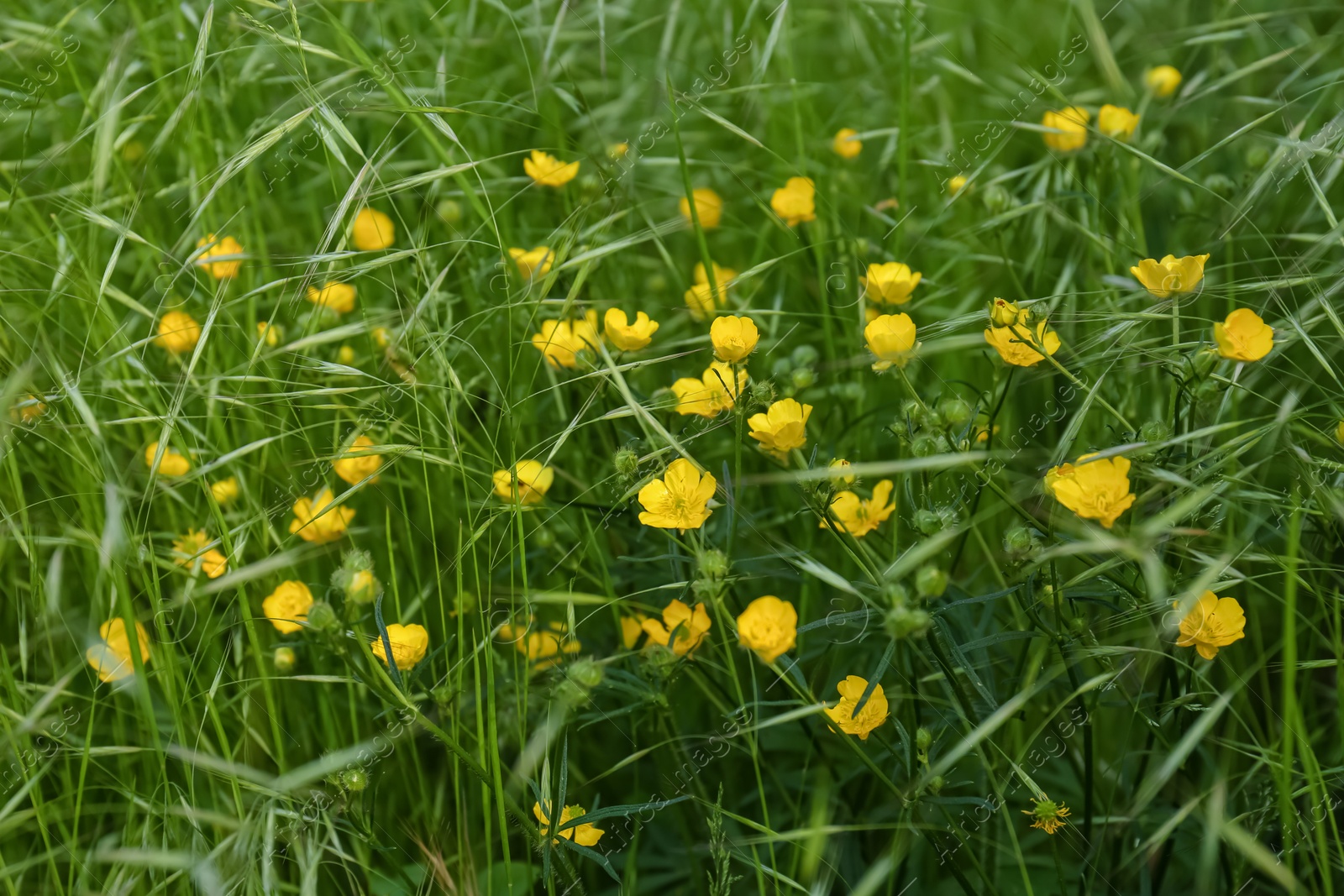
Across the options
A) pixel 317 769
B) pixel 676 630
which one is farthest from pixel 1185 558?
pixel 317 769

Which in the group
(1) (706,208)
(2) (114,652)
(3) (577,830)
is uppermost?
(1) (706,208)

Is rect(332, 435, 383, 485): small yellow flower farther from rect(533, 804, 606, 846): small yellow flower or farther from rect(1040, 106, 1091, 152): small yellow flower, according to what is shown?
rect(1040, 106, 1091, 152): small yellow flower

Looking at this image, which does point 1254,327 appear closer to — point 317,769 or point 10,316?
point 317,769

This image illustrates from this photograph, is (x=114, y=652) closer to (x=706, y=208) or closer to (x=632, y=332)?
(x=632, y=332)

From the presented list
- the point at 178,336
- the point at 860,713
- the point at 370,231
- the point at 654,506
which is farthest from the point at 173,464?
the point at 860,713

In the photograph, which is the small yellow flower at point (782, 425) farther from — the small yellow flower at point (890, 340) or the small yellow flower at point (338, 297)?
the small yellow flower at point (338, 297)

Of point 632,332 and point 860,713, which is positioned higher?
point 632,332
